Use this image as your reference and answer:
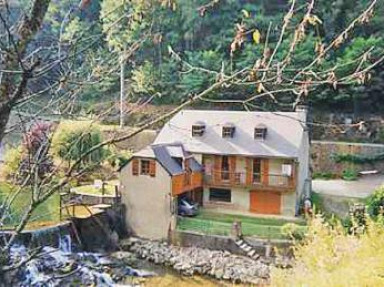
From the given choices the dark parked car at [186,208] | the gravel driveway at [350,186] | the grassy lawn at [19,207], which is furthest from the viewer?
the gravel driveway at [350,186]

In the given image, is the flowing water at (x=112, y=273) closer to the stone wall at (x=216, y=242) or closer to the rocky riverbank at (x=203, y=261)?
the rocky riverbank at (x=203, y=261)

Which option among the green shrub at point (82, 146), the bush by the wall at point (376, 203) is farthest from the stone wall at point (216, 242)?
the green shrub at point (82, 146)

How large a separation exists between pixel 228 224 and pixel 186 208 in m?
1.69

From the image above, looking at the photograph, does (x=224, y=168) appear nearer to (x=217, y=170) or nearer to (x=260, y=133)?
(x=217, y=170)

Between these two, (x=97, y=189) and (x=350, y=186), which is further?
(x=350, y=186)

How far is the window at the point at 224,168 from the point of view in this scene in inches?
671

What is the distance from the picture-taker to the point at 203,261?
14.0 m

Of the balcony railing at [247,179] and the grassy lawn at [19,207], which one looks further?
the balcony railing at [247,179]

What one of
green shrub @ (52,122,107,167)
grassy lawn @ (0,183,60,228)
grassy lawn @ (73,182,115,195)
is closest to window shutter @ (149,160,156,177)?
grassy lawn @ (73,182,115,195)

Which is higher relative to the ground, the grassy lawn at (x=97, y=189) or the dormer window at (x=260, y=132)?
the dormer window at (x=260, y=132)

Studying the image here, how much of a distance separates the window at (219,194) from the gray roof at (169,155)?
2.82ft

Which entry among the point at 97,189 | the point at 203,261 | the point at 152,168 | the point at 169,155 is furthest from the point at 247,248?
the point at 97,189

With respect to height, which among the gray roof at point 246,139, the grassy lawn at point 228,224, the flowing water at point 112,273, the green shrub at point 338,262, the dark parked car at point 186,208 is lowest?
the flowing water at point 112,273

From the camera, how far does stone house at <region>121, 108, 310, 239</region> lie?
15.9 m
